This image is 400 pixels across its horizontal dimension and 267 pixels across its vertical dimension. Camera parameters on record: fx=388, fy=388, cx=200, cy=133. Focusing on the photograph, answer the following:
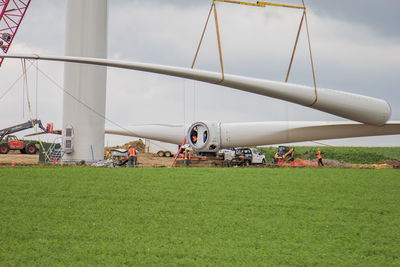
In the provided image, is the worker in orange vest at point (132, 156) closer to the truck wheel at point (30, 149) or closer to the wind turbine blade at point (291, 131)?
the wind turbine blade at point (291, 131)

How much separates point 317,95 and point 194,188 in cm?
464

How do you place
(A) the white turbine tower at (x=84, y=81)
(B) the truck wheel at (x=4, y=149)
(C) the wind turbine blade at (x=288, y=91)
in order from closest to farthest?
(C) the wind turbine blade at (x=288, y=91), (A) the white turbine tower at (x=84, y=81), (B) the truck wheel at (x=4, y=149)

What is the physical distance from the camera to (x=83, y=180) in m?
10.9

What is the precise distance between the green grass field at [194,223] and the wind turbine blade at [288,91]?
8.39ft

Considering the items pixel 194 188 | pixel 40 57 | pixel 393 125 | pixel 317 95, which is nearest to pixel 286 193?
pixel 194 188

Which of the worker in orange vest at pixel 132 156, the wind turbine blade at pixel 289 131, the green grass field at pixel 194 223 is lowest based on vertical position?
the green grass field at pixel 194 223

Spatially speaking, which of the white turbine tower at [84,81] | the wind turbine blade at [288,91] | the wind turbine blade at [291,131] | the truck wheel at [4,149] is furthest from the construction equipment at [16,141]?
the wind turbine blade at [288,91]

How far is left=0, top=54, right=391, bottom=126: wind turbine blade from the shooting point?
10.0 metres

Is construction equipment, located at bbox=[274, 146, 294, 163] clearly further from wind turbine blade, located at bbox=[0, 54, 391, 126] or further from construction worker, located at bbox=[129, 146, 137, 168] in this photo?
wind turbine blade, located at bbox=[0, 54, 391, 126]

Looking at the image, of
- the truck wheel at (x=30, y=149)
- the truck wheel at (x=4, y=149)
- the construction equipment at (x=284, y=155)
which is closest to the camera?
the construction equipment at (x=284, y=155)

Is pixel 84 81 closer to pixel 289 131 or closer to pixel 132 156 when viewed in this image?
pixel 132 156

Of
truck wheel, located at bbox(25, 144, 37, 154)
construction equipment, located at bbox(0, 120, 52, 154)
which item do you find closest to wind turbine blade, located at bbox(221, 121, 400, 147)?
construction equipment, located at bbox(0, 120, 52, 154)

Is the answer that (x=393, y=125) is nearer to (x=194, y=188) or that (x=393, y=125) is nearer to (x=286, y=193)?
(x=286, y=193)

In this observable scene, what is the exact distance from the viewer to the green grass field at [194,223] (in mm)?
4836
